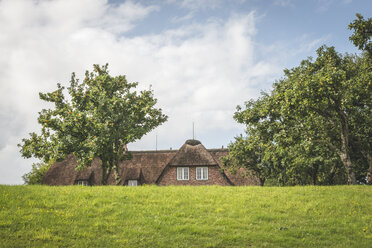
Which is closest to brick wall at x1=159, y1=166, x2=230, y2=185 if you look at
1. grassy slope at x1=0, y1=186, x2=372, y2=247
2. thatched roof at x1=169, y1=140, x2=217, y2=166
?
thatched roof at x1=169, y1=140, x2=217, y2=166

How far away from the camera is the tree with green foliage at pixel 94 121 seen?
89.5 ft

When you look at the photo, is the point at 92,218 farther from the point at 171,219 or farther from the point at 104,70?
the point at 104,70

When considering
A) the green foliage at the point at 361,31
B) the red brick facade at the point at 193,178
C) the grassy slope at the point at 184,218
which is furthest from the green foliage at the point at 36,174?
the green foliage at the point at 361,31

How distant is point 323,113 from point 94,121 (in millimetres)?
19522

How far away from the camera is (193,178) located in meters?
38.0

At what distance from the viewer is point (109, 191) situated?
17734 mm

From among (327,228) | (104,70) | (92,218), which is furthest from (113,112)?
(327,228)

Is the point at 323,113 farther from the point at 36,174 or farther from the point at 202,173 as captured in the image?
the point at 36,174

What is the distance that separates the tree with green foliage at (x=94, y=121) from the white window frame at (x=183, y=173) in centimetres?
954

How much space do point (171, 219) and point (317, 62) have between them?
1873cm

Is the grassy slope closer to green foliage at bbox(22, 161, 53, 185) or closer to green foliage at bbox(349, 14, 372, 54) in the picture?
green foliage at bbox(349, 14, 372, 54)

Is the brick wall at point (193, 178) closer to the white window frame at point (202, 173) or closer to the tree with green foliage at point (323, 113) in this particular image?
the white window frame at point (202, 173)

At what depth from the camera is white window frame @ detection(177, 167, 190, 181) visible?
125ft

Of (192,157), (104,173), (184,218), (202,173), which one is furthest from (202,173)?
(184,218)
